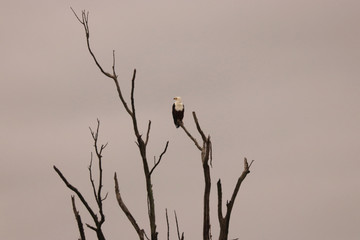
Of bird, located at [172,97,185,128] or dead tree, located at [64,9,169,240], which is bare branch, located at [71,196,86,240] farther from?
bird, located at [172,97,185,128]

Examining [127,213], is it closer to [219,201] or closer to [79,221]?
[79,221]

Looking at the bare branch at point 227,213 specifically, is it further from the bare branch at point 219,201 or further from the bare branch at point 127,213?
the bare branch at point 127,213

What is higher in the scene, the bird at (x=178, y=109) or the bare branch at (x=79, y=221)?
the bird at (x=178, y=109)

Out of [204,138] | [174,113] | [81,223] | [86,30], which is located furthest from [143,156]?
[174,113]

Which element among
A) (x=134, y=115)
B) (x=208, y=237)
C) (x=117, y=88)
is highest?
(x=117, y=88)

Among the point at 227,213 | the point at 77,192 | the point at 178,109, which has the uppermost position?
the point at 178,109

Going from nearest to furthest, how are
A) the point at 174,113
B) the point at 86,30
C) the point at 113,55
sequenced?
1. the point at 113,55
2. the point at 86,30
3. the point at 174,113

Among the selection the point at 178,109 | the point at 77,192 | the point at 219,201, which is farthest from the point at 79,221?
the point at 178,109

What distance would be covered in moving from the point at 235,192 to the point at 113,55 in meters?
1.83

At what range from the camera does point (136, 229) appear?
512 centimetres

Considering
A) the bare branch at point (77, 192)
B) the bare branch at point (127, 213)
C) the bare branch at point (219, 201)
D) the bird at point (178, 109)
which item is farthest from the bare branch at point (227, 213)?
the bird at point (178, 109)

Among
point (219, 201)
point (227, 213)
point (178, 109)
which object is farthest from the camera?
point (178, 109)

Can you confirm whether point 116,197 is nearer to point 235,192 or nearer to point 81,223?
point 81,223

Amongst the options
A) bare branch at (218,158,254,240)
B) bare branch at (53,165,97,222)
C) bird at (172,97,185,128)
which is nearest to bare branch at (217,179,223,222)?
bare branch at (218,158,254,240)
